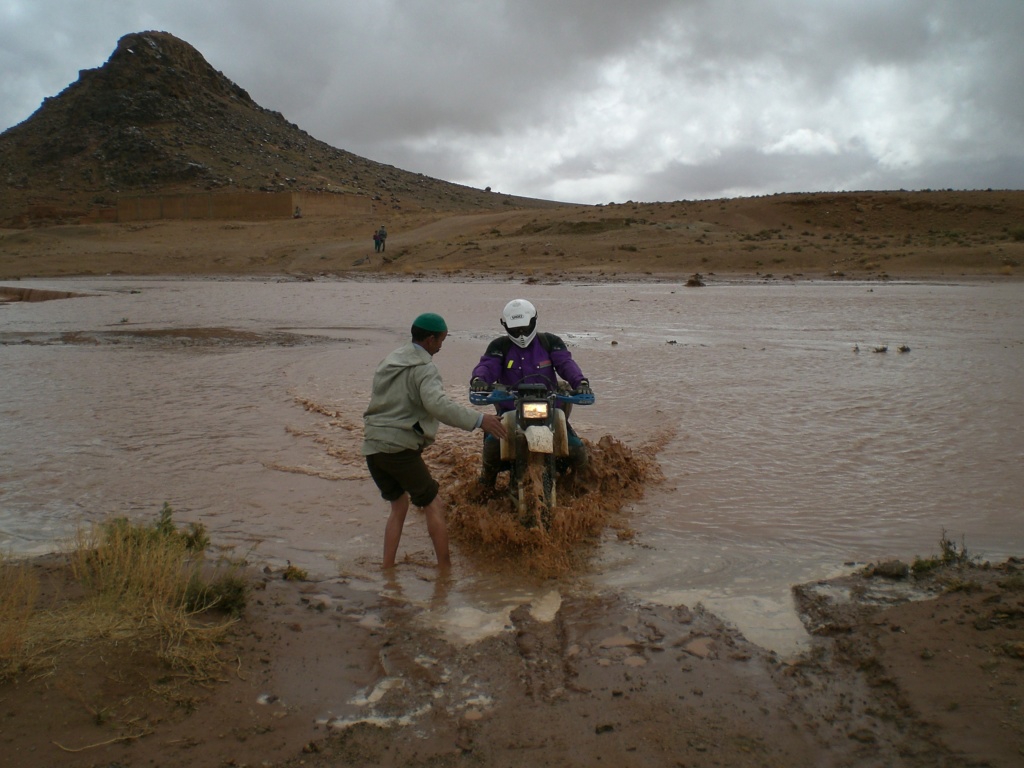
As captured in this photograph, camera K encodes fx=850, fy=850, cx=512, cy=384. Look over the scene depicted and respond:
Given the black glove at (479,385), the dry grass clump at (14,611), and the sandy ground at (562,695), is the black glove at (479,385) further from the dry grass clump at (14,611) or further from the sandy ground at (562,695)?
the dry grass clump at (14,611)

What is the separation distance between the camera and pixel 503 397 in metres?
5.48

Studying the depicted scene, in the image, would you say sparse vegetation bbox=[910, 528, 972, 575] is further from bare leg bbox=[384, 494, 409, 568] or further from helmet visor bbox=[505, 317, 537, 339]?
bare leg bbox=[384, 494, 409, 568]

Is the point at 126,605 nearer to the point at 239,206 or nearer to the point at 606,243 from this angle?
the point at 606,243

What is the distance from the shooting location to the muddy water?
17.6ft

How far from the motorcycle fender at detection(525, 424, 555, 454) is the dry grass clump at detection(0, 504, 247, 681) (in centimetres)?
183

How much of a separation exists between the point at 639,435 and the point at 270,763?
6.02m

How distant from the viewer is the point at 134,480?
7293 millimetres

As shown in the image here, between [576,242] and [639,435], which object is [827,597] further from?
[576,242]

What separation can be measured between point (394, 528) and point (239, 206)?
5226 cm

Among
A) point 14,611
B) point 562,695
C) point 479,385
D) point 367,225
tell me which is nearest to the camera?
point 562,695

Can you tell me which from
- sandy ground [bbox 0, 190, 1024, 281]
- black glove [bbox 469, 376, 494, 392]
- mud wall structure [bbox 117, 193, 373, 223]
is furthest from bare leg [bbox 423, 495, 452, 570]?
mud wall structure [bbox 117, 193, 373, 223]

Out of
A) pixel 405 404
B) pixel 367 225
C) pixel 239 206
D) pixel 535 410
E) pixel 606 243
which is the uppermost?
pixel 239 206

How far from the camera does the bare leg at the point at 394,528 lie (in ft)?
17.0

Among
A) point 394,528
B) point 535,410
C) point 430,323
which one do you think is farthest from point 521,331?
point 394,528
